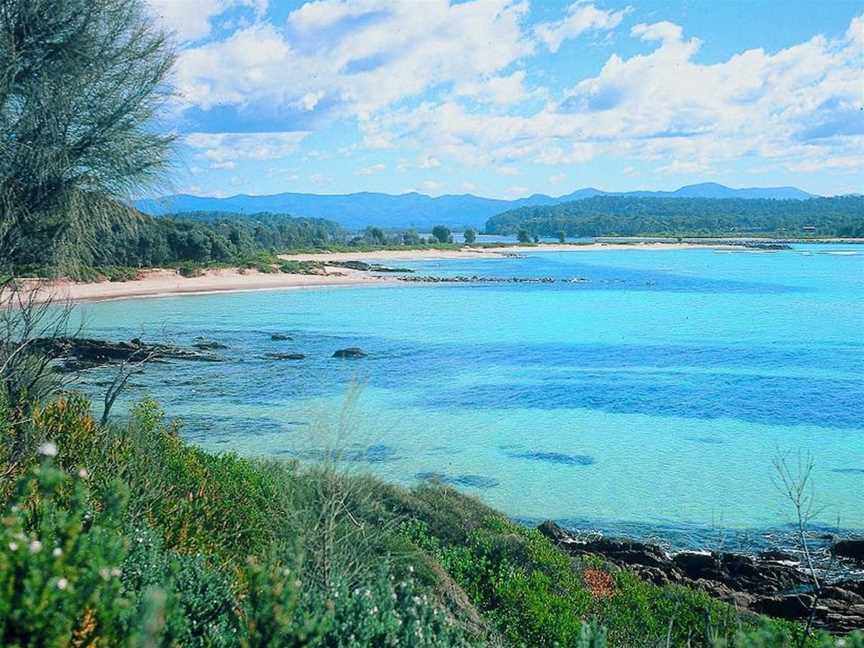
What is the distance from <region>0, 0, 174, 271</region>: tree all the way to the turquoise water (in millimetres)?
3956

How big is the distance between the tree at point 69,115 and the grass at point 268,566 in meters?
2.15

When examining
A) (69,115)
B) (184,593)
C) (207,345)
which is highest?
(69,115)

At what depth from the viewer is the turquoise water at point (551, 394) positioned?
17.0 m

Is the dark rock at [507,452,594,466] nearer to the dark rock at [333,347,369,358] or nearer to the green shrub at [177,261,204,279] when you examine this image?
the dark rock at [333,347,369,358]

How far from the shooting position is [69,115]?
9172 millimetres

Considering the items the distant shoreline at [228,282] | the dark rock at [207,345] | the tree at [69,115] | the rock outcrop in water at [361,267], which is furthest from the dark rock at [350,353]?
the rock outcrop in water at [361,267]

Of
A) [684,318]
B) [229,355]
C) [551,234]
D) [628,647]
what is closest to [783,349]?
[684,318]

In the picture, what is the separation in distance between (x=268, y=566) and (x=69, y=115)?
276 inches

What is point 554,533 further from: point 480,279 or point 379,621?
point 480,279

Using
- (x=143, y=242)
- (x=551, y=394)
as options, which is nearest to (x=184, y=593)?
(x=551, y=394)

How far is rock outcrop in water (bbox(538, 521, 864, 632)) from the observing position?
11.0 metres

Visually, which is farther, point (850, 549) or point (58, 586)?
point (850, 549)

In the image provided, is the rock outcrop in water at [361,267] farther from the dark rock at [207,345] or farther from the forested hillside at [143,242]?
the dark rock at [207,345]

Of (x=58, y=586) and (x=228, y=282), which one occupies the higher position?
(x=58, y=586)
